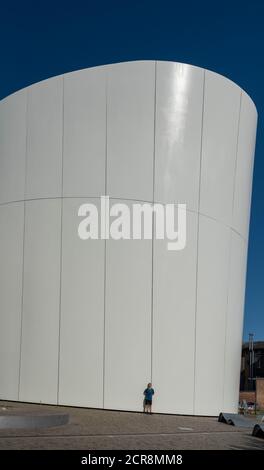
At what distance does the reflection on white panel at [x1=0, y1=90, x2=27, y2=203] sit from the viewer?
16406 mm

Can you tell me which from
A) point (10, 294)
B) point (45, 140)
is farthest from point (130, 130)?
point (10, 294)

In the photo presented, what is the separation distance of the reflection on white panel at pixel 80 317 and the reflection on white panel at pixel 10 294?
145 centimetres

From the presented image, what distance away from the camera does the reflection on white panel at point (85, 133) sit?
1543 centimetres

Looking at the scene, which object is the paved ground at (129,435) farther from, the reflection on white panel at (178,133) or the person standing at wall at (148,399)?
the reflection on white panel at (178,133)

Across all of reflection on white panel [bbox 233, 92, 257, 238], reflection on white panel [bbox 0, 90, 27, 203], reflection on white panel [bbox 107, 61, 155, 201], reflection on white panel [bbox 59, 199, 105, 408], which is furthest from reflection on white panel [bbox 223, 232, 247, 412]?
reflection on white panel [bbox 0, 90, 27, 203]

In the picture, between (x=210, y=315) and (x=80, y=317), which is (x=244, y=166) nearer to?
(x=210, y=315)

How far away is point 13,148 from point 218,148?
19.5 ft

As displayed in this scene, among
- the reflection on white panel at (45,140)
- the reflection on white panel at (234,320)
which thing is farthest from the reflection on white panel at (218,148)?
the reflection on white panel at (45,140)

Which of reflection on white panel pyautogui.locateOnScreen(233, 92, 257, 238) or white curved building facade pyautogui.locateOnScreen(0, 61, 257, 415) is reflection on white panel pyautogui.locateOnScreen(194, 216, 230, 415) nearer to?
white curved building facade pyautogui.locateOnScreen(0, 61, 257, 415)

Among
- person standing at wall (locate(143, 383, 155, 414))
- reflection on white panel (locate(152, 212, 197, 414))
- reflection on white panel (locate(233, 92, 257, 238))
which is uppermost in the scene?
reflection on white panel (locate(233, 92, 257, 238))

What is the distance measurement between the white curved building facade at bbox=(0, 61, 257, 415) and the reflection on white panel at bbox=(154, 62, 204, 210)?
0.10 ft

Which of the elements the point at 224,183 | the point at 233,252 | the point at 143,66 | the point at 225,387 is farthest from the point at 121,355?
the point at 143,66

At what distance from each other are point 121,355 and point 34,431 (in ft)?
17.4

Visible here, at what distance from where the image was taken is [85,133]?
15664 millimetres
